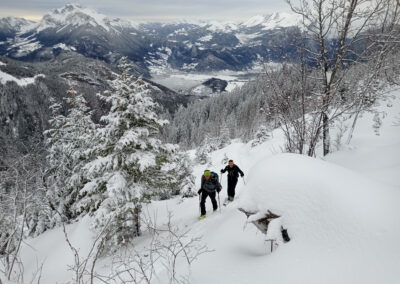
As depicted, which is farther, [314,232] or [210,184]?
[210,184]

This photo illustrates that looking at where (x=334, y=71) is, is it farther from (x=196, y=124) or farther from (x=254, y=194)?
(x=196, y=124)

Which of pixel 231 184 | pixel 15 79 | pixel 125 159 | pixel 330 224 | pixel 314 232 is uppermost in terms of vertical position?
pixel 15 79

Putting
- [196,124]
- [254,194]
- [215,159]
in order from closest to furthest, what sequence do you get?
[254,194], [215,159], [196,124]

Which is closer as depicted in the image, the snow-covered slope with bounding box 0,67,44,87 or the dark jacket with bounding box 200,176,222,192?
the dark jacket with bounding box 200,176,222,192

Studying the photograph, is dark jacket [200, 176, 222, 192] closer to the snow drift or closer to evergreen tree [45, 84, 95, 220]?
the snow drift

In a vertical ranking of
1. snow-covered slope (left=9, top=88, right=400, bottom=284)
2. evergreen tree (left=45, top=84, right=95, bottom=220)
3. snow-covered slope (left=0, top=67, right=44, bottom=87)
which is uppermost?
snow-covered slope (left=0, top=67, right=44, bottom=87)

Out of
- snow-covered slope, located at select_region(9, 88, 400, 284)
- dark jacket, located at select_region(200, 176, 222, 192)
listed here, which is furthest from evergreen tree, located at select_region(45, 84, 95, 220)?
snow-covered slope, located at select_region(9, 88, 400, 284)

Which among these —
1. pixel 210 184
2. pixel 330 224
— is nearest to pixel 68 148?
pixel 210 184

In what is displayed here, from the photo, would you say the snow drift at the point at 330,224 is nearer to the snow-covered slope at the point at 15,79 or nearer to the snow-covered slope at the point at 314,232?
the snow-covered slope at the point at 314,232

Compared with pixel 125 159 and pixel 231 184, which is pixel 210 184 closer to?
pixel 231 184

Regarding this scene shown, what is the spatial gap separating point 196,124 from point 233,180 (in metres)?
95.3

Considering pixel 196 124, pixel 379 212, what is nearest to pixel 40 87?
pixel 196 124

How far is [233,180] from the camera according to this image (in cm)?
866

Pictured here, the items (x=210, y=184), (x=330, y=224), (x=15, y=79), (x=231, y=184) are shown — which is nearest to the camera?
(x=330, y=224)
